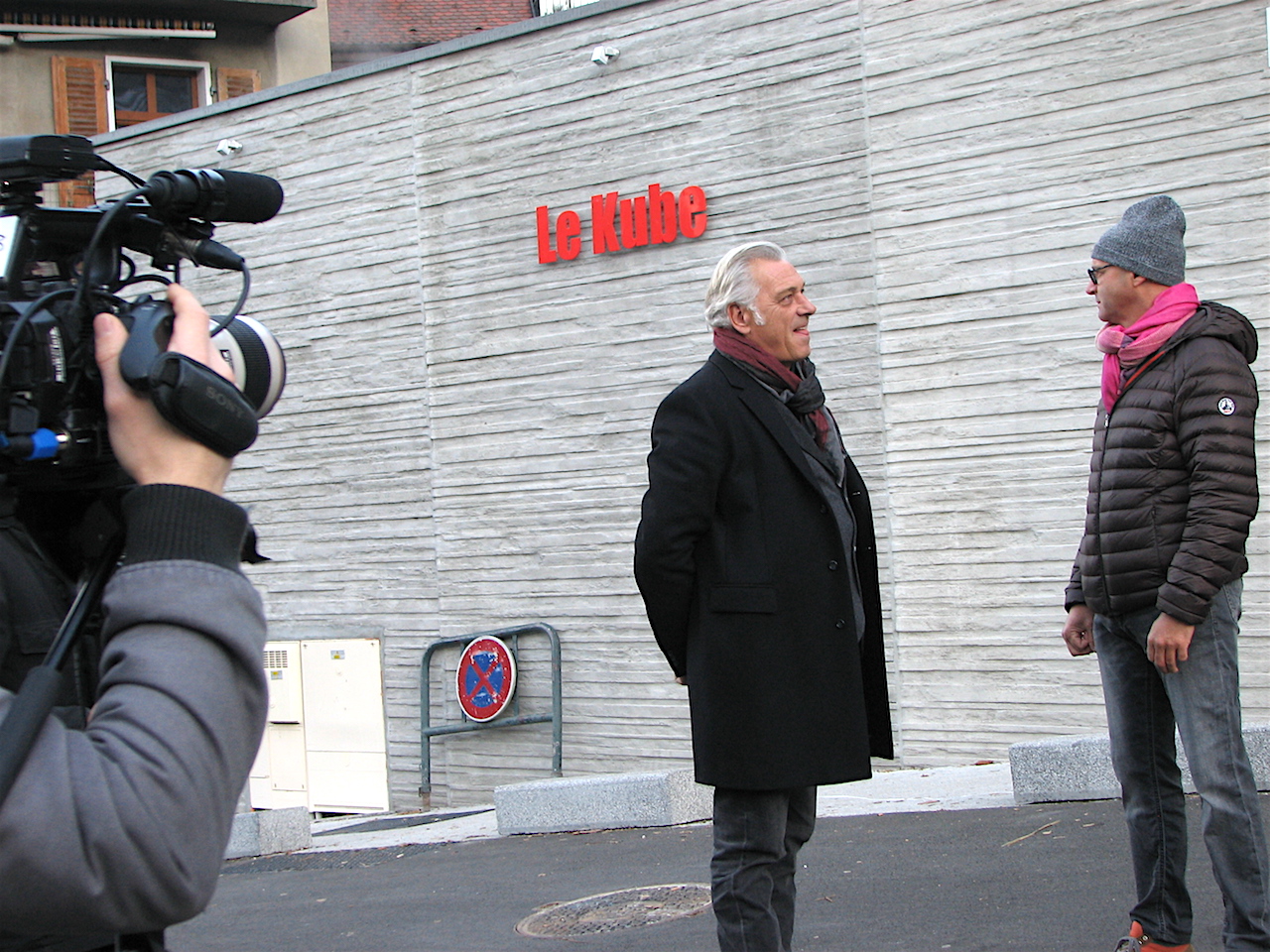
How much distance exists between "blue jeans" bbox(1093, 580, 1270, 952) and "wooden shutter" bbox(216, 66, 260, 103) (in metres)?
16.5

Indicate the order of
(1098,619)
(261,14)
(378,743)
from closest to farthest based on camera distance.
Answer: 1. (1098,619)
2. (378,743)
3. (261,14)

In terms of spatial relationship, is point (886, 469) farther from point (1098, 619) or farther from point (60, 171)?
point (60, 171)

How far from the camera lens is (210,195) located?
5.72ft

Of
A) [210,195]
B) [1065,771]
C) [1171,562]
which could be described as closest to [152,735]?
[210,195]

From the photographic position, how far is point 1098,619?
3.67m

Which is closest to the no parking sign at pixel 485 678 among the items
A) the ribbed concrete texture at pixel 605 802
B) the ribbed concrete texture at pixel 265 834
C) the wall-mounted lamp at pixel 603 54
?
the ribbed concrete texture at pixel 265 834

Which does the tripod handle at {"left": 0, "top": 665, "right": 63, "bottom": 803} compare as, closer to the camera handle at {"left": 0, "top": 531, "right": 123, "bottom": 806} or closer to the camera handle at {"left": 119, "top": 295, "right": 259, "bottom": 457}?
the camera handle at {"left": 0, "top": 531, "right": 123, "bottom": 806}

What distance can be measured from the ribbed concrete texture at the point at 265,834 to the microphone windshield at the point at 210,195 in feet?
20.3

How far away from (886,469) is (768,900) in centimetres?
520

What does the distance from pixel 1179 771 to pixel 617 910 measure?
2149mm

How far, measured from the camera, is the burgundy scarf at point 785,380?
3.54 metres

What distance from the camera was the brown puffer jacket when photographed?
11.1ft

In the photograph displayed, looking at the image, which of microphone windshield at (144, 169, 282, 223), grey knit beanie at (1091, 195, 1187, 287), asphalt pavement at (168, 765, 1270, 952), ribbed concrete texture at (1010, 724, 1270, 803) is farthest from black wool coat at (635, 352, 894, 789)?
ribbed concrete texture at (1010, 724, 1270, 803)

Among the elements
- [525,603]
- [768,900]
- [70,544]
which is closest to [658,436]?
[768,900]
